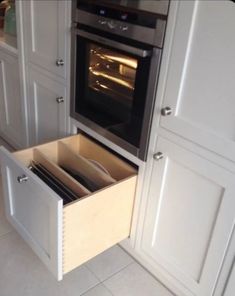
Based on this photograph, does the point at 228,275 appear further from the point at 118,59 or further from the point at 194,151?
the point at 118,59

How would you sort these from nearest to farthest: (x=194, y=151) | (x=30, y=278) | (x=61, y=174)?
(x=194, y=151) → (x=61, y=174) → (x=30, y=278)

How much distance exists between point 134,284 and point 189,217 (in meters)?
0.50

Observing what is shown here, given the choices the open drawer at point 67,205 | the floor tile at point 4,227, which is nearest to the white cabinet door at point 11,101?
the floor tile at point 4,227

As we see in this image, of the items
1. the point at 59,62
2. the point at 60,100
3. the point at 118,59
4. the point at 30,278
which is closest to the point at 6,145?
the point at 60,100

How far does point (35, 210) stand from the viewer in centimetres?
133

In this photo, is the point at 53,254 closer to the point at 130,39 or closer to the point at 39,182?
the point at 39,182

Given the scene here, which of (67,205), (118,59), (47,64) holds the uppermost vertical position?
(118,59)

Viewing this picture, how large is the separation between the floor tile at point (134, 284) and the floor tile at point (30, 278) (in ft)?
0.31

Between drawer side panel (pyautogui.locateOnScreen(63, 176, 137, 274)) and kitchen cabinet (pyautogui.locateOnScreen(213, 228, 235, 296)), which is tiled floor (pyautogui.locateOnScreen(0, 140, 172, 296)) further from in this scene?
kitchen cabinet (pyautogui.locateOnScreen(213, 228, 235, 296))

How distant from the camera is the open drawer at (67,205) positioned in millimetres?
1238

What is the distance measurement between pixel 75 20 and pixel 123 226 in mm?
942

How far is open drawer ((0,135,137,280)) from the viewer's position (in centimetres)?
124

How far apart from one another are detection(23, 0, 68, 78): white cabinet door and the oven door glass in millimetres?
142

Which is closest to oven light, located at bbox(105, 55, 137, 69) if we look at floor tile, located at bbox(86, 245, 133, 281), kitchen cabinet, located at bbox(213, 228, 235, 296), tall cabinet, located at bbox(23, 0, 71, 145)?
tall cabinet, located at bbox(23, 0, 71, 145)
